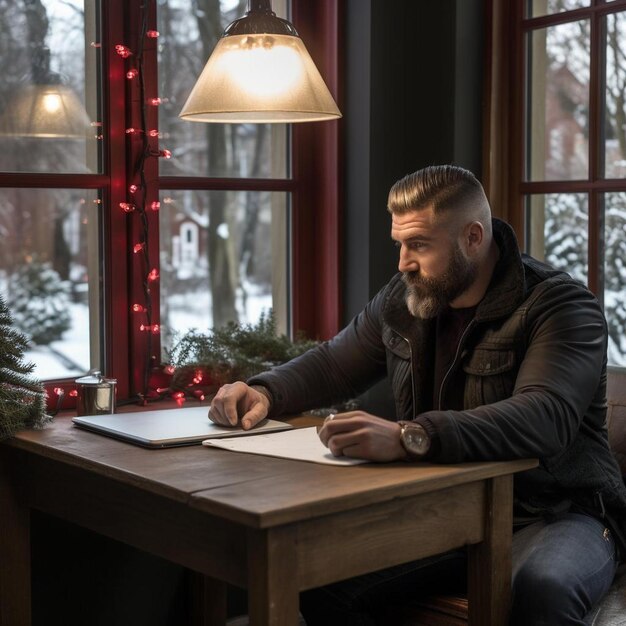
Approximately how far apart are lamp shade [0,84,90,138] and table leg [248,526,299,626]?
162cm

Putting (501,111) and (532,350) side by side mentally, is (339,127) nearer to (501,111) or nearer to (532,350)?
(501,111)

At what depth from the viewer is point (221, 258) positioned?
3475 millimetres

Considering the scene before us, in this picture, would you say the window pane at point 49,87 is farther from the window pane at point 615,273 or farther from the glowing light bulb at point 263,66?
the window pane at point 615,273

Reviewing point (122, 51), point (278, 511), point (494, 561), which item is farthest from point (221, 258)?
point (278, 511)

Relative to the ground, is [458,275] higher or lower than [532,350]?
higher

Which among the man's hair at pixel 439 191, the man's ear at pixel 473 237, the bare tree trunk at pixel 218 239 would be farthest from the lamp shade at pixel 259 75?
the bare tree trunk at pixel 218 239

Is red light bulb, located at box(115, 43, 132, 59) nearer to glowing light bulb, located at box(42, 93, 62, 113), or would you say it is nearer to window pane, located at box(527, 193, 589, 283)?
glowing light bulb, located at box(42, 93, 62, 113)

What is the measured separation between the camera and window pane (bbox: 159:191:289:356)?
3.35 metres

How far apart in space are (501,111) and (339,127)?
1.73 ft

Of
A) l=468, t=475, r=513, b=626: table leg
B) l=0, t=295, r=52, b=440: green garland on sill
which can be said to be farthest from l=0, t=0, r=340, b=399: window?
l=468, t=475, r=513, b=626: table leg

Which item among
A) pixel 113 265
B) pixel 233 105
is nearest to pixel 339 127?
pixel 113 265

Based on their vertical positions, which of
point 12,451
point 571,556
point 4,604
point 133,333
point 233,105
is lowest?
point 4,604

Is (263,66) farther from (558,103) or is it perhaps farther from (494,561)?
(558,103)

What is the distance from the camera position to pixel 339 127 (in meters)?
3.56
